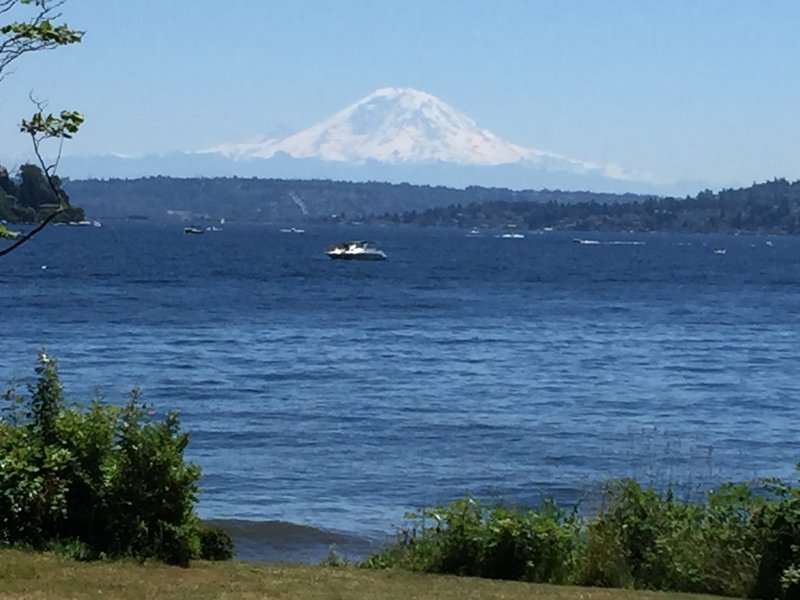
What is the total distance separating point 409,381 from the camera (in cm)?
A: 4206

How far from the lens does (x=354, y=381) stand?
41.5 metres

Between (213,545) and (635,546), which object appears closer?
(635,546)

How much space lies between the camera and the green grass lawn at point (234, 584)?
35.6 feet

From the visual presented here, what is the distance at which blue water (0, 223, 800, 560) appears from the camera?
25172mm

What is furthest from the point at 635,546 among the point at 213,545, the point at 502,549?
the point at 213,545

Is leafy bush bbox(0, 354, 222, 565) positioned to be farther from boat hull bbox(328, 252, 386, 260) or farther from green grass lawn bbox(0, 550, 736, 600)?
boat hull bbox(328, 252, 386, 260)

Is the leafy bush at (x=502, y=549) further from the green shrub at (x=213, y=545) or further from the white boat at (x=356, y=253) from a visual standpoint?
the white boat at (x=356, y=253)

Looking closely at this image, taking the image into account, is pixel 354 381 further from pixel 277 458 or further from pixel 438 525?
pixel 438 525

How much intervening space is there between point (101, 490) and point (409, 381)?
1176 inches

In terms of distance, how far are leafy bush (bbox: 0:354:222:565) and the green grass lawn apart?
Result: 1.21ft

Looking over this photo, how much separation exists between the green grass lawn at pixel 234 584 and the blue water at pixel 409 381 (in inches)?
272

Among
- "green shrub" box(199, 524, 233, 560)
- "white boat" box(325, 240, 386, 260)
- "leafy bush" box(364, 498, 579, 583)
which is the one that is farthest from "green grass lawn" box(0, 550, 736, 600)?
"white boat" box(325, 240, 386, 260)

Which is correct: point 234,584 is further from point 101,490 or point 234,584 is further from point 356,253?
point 356,253

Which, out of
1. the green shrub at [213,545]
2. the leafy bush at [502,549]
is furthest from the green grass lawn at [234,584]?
the green shrub at [213,545]
